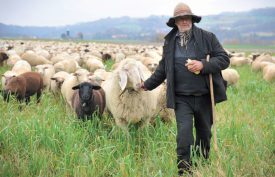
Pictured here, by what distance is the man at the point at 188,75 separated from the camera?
4613mm

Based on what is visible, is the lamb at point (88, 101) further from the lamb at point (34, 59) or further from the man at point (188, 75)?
the lamb at point (34, 59)

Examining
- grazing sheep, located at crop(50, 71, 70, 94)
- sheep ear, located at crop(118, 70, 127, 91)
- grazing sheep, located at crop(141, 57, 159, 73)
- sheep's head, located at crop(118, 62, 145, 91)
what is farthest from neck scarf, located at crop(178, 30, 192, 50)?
grazing sheep, located at crop(141, 57, 159, 73)

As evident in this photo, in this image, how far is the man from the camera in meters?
4.61

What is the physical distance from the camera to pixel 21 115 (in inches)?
269

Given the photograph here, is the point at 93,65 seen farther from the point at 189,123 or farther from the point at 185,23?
the point at 189,123

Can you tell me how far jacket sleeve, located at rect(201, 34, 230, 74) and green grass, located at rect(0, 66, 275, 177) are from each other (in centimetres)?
96

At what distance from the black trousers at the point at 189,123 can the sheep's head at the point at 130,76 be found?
127 centimetres

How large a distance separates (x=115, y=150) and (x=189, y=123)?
1351 mm

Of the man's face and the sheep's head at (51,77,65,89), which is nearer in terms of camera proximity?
the man's face

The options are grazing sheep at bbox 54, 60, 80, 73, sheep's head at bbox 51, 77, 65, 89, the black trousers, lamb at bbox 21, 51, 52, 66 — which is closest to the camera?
the black trousers

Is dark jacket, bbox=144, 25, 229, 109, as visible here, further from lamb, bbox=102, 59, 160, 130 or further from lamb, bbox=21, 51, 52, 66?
lamb, bbox=21, 51, 52, 66

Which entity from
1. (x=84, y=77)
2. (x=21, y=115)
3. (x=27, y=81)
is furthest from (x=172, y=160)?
(x=27, y=81)

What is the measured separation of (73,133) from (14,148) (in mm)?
926

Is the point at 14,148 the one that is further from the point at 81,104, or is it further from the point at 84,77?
the point at 84,77
